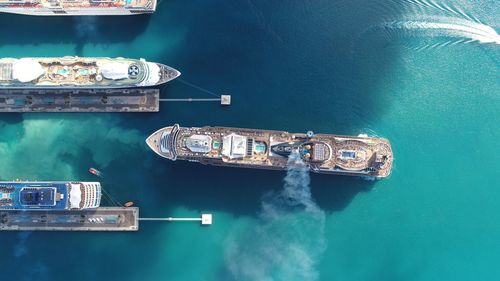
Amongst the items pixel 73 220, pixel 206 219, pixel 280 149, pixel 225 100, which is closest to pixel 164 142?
pixel 225 100

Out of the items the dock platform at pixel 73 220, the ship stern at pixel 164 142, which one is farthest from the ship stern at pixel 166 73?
the dock platform at pixel 73 220

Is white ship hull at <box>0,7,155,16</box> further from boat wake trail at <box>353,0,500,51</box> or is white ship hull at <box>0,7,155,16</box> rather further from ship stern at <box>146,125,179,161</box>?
boat wake trail at <box>353,0,500,51</box>

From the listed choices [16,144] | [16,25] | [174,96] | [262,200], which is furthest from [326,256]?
[16,25]

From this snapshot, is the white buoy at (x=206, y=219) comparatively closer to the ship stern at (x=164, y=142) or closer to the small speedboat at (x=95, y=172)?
the ship stern at (x=164, y=142)

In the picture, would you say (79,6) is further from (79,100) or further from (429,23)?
(429,23)

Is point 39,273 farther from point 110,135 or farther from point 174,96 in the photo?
point 174,96
